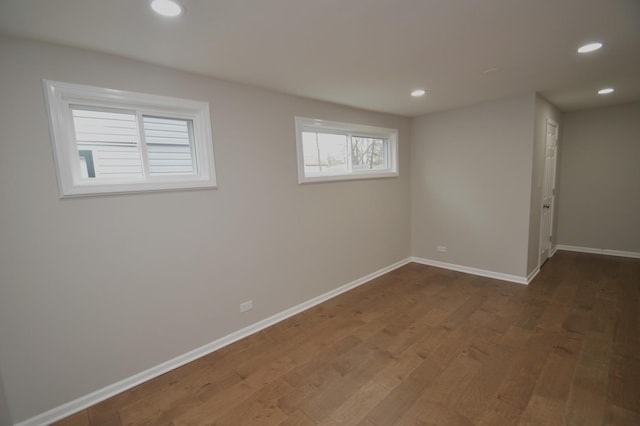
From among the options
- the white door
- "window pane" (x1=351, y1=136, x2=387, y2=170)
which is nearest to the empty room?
"window pane" (x1=351, y1=136, x2=387, y2=170)

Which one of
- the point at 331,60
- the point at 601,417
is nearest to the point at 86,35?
the point at 331,60

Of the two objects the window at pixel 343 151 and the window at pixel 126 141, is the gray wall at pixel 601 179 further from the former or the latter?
the window at pixel 126 141

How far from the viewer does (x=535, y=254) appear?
4051 mm

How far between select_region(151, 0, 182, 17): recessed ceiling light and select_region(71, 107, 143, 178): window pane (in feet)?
3.22

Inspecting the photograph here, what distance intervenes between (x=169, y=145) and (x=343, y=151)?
7.21 feet

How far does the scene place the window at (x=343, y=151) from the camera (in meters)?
3.32

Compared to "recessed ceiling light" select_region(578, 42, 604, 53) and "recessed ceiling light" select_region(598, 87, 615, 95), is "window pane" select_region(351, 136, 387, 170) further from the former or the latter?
"recessed ceiling light" select_region(598, 87, 615, 95)

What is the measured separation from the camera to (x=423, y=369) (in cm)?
224

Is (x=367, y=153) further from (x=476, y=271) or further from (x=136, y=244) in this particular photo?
(x=136, y=244)

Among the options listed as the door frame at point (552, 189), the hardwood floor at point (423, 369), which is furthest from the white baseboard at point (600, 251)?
the hardwood floor at point (423, 369)

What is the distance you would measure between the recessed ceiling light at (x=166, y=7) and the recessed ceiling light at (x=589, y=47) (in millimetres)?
2776

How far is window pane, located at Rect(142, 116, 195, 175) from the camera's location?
7.43 ft

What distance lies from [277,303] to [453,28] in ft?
9.32

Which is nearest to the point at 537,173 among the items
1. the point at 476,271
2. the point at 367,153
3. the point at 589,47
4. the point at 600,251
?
the point at 476,271
